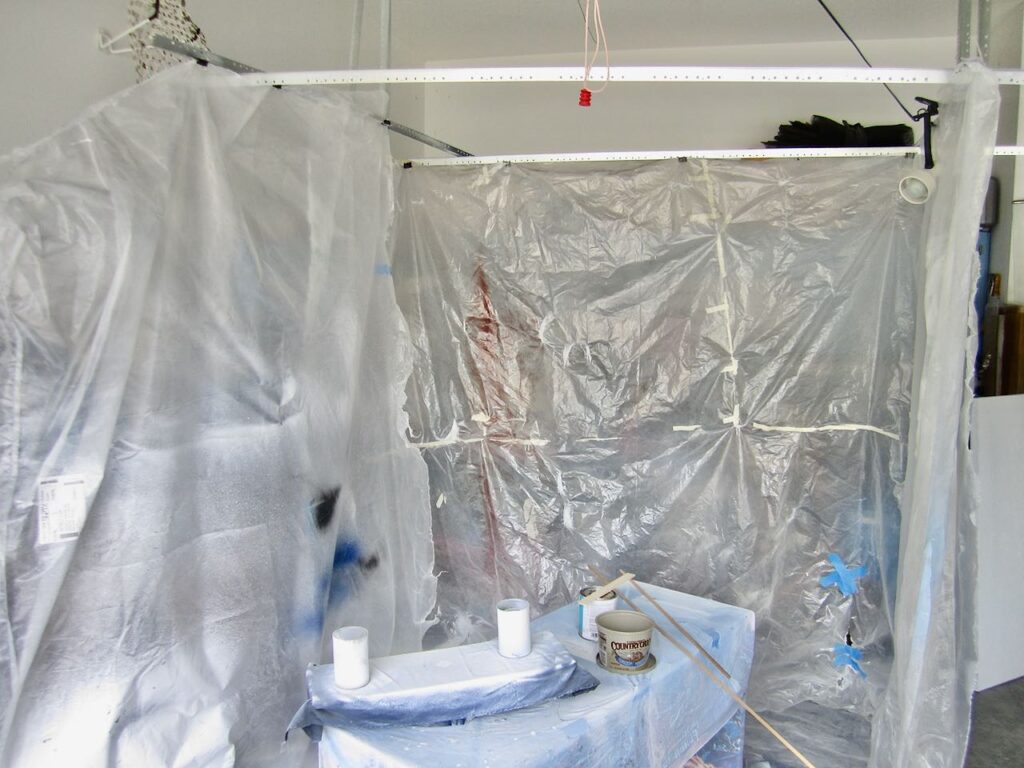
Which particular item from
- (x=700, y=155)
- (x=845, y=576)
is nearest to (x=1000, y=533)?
(x=845, y=576)

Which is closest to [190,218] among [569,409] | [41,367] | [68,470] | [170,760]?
[41,367]

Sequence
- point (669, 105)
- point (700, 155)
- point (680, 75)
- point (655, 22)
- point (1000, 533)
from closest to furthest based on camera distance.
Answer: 1. point (680, 75)
2. point (700, 155)
3. point (1000, 533)
4. point (655, 22)
5. point (669, 105)

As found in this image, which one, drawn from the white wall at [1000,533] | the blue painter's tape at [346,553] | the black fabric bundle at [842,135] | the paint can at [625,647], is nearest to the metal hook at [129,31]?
the blue painter's tape at [346,553]

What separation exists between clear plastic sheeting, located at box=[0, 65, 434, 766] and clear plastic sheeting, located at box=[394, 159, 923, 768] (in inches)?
20.9

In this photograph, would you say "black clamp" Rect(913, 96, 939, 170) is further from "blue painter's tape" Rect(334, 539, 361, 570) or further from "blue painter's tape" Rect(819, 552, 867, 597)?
"blue painter's tape" Rect(334, 539, 361, 570)

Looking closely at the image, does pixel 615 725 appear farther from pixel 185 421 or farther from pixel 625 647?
pixel 185 421

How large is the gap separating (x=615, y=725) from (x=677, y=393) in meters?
1.11

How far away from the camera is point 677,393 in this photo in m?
2.16

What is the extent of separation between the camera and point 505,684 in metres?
1.24

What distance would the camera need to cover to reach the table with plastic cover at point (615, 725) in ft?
3.71

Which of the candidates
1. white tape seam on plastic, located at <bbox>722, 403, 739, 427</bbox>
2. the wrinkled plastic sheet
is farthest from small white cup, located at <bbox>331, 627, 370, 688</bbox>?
white tape seam on plastic, located at <bbox>722, 403, 739, 427</bbox>

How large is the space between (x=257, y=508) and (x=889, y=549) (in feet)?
5.66

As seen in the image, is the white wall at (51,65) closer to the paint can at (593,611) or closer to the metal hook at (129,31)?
the metal hook at (129,31)

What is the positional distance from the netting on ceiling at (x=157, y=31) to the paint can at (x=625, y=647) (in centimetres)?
141
